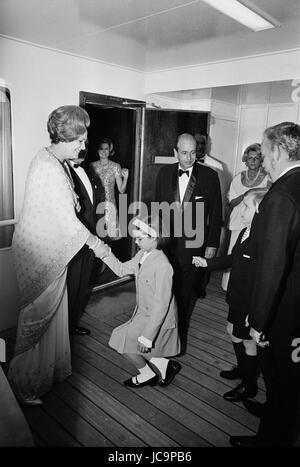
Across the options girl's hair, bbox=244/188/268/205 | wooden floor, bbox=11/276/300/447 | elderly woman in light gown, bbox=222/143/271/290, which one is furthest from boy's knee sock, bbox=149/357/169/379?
elderly woman in light gown, bbox=222/143/271/290

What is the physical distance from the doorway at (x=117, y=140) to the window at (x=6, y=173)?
901 mm

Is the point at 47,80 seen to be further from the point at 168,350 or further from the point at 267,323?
the point at 267,323

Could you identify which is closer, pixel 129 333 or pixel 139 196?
pixel 129 333

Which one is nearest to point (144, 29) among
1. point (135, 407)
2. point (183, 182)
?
point (183, 182)

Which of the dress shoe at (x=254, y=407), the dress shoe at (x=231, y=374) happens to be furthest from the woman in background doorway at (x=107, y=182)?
the dress shoe at (x=254, y=407)

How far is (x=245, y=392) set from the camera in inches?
97.1

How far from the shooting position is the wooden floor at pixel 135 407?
82.7 inches

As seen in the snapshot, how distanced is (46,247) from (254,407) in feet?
5.71

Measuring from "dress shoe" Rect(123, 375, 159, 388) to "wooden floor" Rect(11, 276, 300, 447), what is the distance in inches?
1.4

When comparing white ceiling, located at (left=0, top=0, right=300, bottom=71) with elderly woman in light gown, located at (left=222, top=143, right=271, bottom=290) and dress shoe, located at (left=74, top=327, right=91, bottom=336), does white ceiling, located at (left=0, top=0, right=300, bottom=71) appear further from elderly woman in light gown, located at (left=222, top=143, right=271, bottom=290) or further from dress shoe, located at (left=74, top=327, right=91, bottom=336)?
dress shoe, located at (left=74, top=327, right=91, bottom=336)

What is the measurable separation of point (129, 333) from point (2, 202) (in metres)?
1.80

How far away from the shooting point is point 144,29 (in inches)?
117
